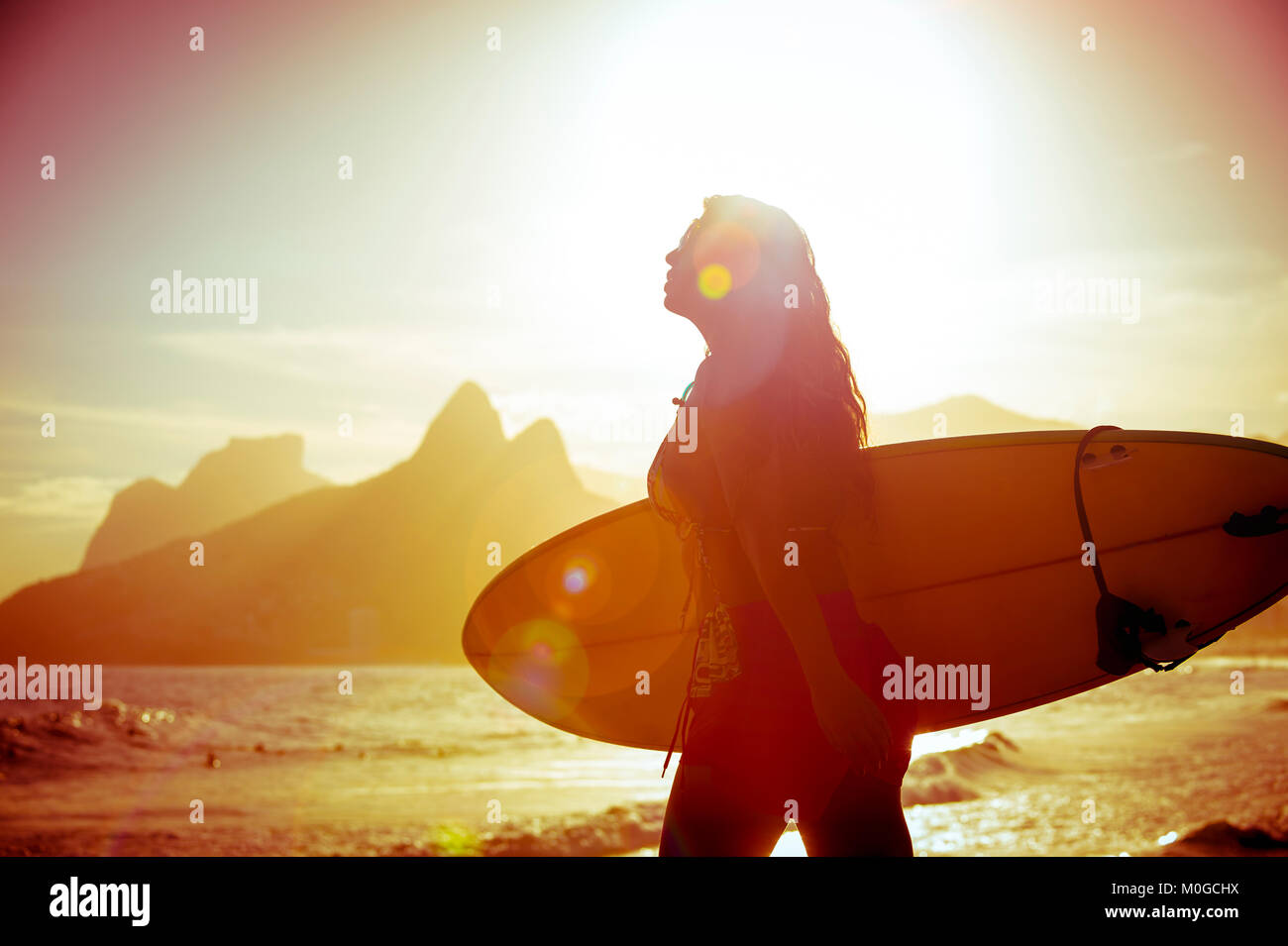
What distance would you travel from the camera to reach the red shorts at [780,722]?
4.34 feet

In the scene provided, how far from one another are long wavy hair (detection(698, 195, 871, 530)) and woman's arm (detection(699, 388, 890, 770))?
31mm

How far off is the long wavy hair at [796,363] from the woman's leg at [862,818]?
0.45 m

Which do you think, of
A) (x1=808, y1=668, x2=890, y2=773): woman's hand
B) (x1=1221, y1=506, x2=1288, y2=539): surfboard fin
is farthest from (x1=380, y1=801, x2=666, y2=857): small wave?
(x1=808, y1=668, x2=890, y2=773): woman's hand

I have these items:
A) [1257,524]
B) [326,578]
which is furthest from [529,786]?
[326,578]

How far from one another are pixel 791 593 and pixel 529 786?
15.6 metres

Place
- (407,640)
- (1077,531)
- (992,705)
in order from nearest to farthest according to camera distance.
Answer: (992,705) → (1077,531) → (407,640)

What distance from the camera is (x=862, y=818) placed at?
129 cm

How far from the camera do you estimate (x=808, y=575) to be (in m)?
1.31

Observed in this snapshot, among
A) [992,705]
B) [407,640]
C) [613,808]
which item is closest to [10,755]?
[613,808]

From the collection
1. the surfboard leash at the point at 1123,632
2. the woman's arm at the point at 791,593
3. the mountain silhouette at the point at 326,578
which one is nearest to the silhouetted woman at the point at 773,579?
the woman's arm at the point at 791,593

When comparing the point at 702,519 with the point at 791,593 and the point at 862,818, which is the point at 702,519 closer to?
the point at 791,593

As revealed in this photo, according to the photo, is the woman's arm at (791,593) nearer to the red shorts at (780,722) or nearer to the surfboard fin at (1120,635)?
the red shorts at (780,722)

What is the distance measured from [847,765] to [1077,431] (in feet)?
5.14
